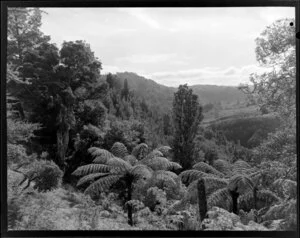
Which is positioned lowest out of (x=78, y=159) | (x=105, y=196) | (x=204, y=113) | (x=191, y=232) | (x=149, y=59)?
(x=191, y=232)

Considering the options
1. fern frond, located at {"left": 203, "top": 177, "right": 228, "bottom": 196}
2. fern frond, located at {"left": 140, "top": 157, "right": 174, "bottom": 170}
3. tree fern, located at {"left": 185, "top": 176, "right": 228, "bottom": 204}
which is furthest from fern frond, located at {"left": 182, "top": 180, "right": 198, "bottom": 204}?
fern frond, located at {"left": 140, "top": 157, "right": 174, "bottom": 170}

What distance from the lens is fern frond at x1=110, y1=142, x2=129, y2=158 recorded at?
5.91m

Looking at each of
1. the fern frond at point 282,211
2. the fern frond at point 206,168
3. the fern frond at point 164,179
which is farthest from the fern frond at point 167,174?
the fern frond at point 282,211

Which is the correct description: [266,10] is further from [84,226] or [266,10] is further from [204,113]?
[84,226]

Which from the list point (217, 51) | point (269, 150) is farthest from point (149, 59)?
point (269, 150)

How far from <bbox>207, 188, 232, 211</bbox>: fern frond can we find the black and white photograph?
0.06ft

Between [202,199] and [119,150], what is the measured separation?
133 centimetres

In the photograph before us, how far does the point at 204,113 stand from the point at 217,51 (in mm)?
863

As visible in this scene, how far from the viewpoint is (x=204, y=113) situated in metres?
5.88

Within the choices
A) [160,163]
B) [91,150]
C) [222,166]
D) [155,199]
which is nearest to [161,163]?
[160,163]

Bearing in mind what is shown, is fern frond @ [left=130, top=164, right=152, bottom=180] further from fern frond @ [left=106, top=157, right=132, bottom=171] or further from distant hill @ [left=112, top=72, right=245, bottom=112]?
distant hill @ [left=112, top=72, right=245, bottom=112]

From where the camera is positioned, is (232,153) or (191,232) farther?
(232,153)

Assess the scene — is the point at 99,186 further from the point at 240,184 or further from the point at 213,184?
the point at 240,184

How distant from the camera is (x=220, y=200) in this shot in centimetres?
577
